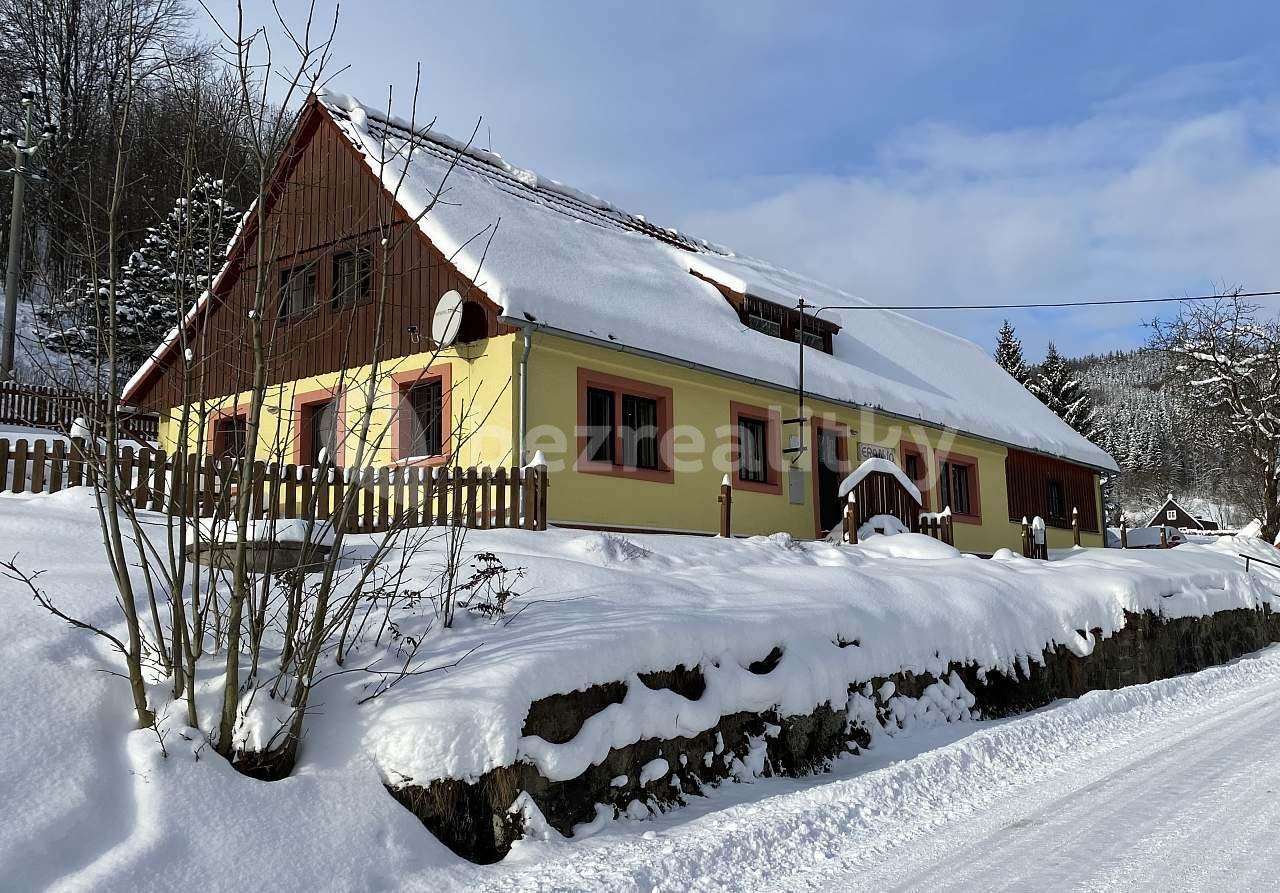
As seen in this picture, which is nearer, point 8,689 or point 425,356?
point 8,689

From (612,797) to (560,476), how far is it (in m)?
8.04

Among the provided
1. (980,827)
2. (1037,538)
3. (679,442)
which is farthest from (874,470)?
(980,827)

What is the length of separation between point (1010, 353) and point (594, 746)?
55882mm

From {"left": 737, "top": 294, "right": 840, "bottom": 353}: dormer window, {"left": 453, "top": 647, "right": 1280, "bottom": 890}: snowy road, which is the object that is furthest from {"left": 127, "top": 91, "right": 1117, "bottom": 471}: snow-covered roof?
{"left": 453, "top": 647, "right": 1280, "bottom": 890}: snowy road

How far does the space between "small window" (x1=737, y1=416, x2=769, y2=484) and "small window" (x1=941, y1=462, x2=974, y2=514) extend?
621 cm

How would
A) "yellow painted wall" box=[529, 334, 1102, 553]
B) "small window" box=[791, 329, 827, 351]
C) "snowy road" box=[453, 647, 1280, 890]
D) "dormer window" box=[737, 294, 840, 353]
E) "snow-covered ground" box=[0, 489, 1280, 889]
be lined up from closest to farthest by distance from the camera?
1. "snow-covered ground" box=[0, 489, 1280, 889]
2. "snowy road" box=[453, 647, 1280, 890]
3. "yellow painted wall" box=[529, 334, 1102, 553]
4. "dormer window" box=[737, 294, 840, 353]
5. "small window" box=[791, 329, 827, 351]

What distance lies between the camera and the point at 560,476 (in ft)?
42.8

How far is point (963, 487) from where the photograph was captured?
2175cm

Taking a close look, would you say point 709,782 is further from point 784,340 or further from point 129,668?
point 784,340

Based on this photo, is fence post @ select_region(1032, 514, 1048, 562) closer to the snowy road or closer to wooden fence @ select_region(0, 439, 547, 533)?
wooden fence @ select_region(0, 439, 547, 533)

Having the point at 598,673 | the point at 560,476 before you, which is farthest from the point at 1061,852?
the point at 560,476

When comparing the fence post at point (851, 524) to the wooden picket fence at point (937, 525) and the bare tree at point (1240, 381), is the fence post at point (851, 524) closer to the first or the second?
the wooden picket fence at point (937, 525)

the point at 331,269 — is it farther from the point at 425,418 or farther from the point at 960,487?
the point at 960,487

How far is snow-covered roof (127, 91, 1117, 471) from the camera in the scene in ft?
44.0
